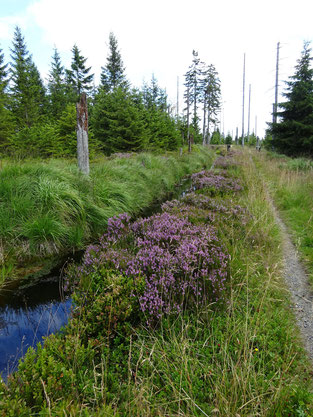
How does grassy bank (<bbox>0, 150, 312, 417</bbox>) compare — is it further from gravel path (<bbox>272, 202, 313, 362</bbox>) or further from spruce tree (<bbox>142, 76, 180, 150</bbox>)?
spruce tree (<bbox>142, 76, 180, 150</bbox>)

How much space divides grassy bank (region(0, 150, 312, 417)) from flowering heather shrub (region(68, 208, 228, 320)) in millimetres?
17

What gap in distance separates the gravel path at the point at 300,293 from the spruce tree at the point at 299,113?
14117 mm

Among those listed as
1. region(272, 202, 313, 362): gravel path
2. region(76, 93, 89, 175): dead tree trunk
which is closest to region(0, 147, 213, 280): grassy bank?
region(76, 93, 89, 175): dead tree trunk

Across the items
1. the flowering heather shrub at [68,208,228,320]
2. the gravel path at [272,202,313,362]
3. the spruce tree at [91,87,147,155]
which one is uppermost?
the spruce tree at [91,87,147,155]

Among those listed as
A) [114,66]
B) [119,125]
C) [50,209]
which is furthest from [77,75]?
[50,209]

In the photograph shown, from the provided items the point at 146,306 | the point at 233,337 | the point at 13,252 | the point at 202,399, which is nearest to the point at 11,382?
the point at 146,306

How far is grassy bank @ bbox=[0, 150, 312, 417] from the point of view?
166 centimetres

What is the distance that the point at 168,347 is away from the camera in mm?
2279

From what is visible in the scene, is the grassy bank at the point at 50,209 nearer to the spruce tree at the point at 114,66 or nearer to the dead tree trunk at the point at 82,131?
the dead tree trunk at the point at 82,131

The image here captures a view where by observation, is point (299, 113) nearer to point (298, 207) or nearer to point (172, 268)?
point (298, 207)

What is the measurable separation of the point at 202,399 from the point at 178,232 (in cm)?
231

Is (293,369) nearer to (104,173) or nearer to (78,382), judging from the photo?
(78,382)

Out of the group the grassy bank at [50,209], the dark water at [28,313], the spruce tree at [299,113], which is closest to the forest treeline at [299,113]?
the spruce tree at [299,113]

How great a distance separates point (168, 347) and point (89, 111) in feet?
95.6
